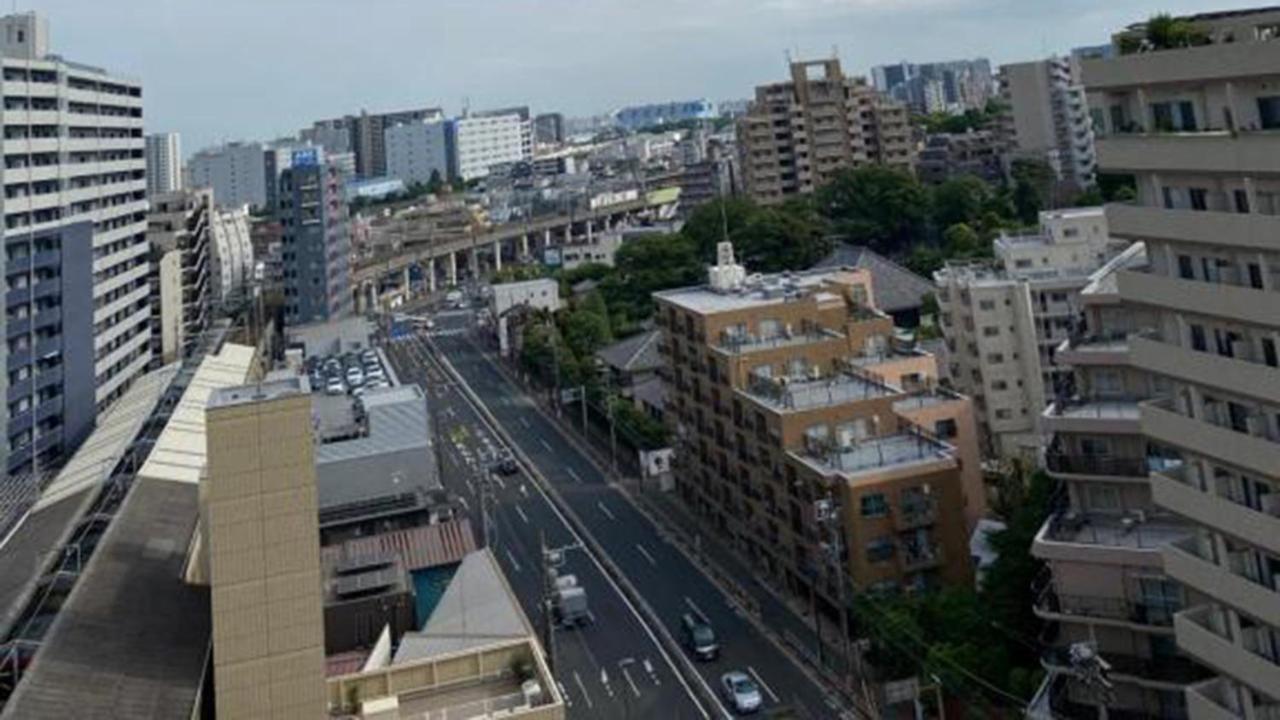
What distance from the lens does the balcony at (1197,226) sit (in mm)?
10719

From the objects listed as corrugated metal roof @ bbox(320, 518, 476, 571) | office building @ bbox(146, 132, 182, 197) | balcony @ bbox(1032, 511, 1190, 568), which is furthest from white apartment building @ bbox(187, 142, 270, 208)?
balcony @ bbox(1032, 511, 1190, 568)

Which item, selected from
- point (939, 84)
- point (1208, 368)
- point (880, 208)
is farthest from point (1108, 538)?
point (939, 84)

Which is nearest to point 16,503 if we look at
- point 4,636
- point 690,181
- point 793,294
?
point 4,636

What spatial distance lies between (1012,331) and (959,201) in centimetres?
2928

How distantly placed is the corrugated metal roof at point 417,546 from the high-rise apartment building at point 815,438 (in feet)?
24.0

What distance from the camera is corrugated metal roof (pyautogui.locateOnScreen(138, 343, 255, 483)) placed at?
79.3 ft

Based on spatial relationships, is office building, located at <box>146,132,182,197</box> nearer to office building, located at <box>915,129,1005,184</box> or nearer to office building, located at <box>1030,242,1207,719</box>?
office building, located at <box>915,129,1005,184</box>

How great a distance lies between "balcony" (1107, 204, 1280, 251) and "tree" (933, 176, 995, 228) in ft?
156

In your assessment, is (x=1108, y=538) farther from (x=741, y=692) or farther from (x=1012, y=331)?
(x=1012, y=331)

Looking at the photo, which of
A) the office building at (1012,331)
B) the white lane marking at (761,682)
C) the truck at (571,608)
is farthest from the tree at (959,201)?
the white lane marking at (761,682)

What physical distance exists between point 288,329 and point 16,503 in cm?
2792

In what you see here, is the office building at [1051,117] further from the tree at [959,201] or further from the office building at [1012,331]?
the office building at [1012,331]

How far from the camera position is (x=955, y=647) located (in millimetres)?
17953

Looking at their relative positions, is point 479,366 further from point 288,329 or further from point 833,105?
point 833,105
